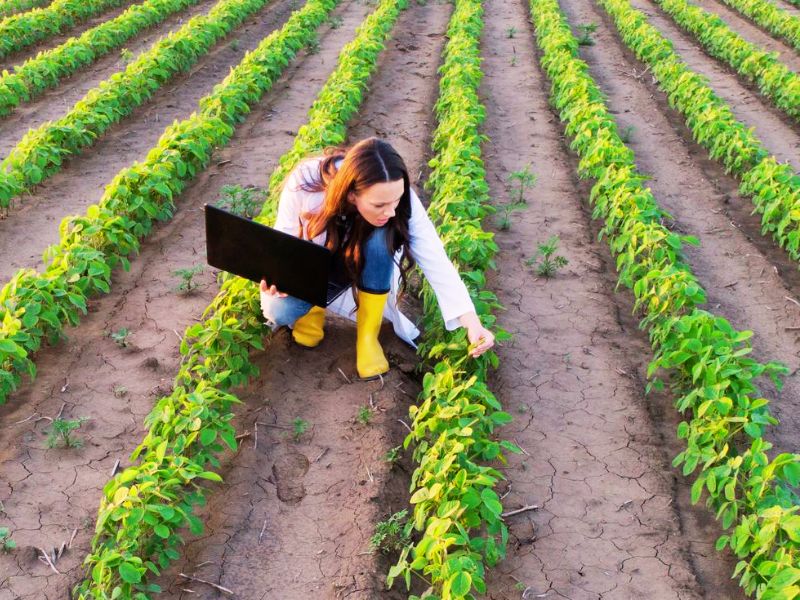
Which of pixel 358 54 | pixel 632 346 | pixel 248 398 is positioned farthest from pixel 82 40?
pixel 632 346

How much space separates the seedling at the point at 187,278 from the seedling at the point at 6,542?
→ 2052mm

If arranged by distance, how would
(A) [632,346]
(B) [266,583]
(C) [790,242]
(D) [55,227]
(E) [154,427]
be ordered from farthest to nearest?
1. (D) [55,227]
2. (C) [790,242]
3. (A) [632,346]
4. (E) [154,427]
5. (B) [266,583]

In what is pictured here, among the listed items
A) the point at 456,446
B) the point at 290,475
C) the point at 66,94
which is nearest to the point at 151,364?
the point at 290,475

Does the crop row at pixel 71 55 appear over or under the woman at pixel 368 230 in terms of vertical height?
under

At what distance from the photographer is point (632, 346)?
486 centimetres

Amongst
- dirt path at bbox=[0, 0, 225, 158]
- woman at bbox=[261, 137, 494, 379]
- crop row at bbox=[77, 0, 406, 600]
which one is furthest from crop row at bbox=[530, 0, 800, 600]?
dirt path at bbox=[0, 0, 225, 158]

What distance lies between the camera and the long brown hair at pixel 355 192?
3.50 meters

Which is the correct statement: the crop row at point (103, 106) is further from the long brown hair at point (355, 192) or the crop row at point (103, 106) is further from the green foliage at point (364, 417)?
the green foliage at point (364, 417)

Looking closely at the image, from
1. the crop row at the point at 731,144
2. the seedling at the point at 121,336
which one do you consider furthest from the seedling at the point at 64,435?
the crop row at the point at 731,144

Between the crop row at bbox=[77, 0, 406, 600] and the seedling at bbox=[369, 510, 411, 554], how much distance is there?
0.72 meters

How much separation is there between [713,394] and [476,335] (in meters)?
1.12

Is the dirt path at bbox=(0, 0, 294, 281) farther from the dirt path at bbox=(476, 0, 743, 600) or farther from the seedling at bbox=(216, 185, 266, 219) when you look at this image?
the dirt path at bbox=(476, 0, 743, 600)

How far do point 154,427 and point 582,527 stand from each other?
194 centimetres

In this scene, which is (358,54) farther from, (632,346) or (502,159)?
(632,346)
